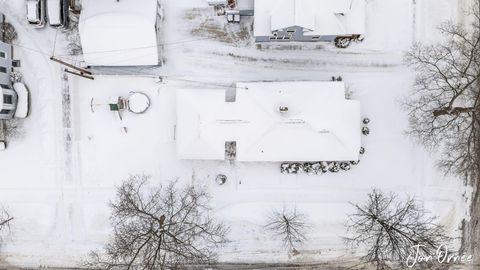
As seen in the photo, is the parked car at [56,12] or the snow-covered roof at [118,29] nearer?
the snow-covered roof at [118,29]

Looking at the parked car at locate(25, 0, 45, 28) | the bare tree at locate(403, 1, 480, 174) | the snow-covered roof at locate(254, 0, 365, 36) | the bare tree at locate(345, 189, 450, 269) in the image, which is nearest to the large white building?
the snow-covered roof at locate(254, 0, 365, 36)

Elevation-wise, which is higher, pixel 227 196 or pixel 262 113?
pixel 262 113

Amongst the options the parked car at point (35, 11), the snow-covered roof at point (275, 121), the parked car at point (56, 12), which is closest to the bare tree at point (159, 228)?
the snow-covered roof at point (275, 121)

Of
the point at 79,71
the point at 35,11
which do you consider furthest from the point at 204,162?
the point at 35,11

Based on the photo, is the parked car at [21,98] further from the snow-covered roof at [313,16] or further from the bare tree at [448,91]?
the bare tree at [448,91]

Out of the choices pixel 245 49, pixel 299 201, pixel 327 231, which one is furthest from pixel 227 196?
pixel 245 49

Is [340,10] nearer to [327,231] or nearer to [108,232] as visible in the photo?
[327,231]

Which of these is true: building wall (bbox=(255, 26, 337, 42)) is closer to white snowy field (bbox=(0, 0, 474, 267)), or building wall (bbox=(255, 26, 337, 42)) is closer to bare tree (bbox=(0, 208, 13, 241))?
white snowy field (bbox=(0, 0, 474, 267))
